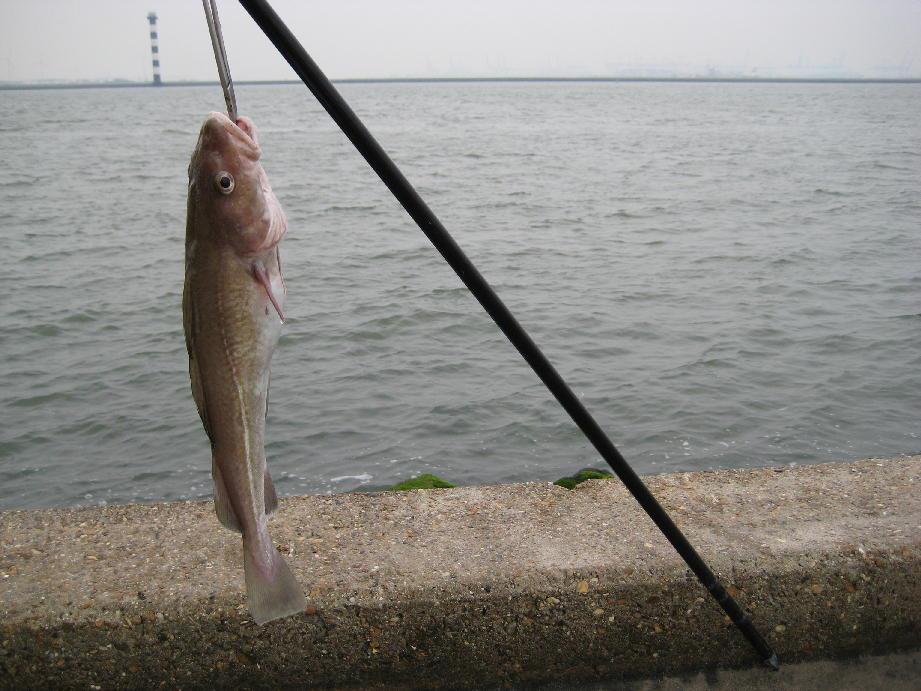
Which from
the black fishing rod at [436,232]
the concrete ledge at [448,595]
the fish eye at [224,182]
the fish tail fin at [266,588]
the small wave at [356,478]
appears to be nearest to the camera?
the fish eye at [224,182]

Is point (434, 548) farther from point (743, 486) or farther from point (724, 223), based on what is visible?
point (724, 223)

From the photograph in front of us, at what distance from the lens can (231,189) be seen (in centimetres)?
146

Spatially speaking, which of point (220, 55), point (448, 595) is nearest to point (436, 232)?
point (220, 55)

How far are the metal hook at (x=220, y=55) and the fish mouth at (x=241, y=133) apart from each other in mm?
53

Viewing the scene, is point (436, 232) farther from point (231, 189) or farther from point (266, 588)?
point (266, 588)

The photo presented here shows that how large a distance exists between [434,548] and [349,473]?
487 centimetres

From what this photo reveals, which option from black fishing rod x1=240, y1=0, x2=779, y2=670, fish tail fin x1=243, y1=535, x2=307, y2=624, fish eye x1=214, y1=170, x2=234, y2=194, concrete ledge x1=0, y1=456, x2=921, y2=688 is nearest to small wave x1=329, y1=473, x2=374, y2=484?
concrete ledge x1=0, y1=456, x2=921, y2=688

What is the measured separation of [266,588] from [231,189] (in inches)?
30.3

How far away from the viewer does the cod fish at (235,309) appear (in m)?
1.47

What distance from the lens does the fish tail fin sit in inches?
A: 68.1

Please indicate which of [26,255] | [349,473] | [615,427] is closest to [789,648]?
[349,473]

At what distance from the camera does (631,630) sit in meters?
2.70

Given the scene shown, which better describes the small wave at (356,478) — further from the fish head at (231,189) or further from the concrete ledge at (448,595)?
the fish head at (231,189)

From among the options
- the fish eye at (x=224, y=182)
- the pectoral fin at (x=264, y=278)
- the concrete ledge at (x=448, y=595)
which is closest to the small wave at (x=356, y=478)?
the concrete ledge at (x=448, y=595)
